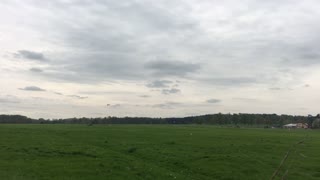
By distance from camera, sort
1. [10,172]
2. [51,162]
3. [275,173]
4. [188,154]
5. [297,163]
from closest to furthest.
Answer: [10,172]
[275,173]
[51,162]
[297,163]
[188,154]

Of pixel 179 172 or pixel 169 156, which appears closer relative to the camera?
pixel 179 172

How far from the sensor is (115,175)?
32.4 metres

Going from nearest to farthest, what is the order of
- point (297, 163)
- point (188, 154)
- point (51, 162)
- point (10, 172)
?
point (10, 172)
point (51, 162)
point (297, 163)
point (188, 154)

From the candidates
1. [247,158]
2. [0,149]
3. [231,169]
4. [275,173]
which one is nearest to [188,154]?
[247,158]

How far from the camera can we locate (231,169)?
37156 mm

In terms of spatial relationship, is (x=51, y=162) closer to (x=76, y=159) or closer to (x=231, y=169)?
(x=76, y=159)

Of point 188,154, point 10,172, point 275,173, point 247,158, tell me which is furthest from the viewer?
point 188,154

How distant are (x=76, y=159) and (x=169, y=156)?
10586 millimetres

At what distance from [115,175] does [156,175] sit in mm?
3228

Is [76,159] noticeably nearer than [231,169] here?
No

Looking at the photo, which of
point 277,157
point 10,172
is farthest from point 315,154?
point 10,172

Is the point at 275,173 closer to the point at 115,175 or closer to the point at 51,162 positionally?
the point at 115,175

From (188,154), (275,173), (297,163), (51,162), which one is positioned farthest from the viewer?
(188,154)

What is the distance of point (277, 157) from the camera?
46281 mm
